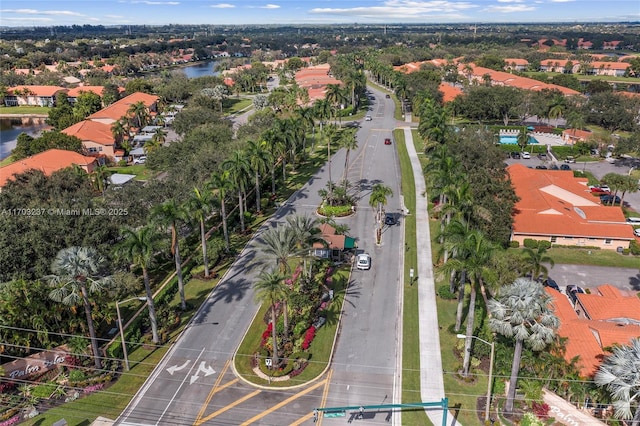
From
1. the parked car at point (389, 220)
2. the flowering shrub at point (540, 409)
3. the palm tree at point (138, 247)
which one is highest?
the palm tree at point (138, 247)

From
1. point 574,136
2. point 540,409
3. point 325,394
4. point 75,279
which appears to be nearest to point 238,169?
point 75,279

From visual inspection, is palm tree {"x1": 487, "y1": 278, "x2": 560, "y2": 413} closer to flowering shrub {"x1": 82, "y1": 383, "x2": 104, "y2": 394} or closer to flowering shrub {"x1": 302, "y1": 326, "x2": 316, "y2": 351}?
flowering shrub {"x1": 302, "y1": 326, "x2": 316, "y2": 351}

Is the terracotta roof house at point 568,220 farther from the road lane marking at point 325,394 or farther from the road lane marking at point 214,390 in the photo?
the road lane marking at point 214,390

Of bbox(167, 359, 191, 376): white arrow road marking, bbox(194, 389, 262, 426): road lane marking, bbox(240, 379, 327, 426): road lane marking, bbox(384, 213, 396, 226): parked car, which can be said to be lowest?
bbox(240, 379, 327, 426): road lane marking

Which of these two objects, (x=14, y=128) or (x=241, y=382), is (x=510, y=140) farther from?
(x=14, y=128)

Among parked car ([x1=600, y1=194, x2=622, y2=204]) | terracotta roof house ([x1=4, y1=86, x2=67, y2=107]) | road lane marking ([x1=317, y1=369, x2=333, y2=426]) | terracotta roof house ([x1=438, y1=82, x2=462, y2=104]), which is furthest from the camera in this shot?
terracotta roof house ([x1=4, y1=86, x2=67, y2=107])

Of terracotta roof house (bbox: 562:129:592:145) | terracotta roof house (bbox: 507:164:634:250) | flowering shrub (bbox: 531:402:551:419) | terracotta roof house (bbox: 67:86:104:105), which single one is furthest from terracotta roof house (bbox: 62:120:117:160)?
terracotta roof house (bbox: 562:129:592:145)

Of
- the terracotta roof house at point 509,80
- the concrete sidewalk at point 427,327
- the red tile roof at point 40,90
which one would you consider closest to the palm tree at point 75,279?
the concrete sidewalk at point 427,327
